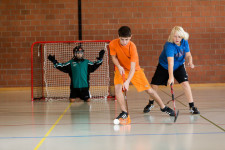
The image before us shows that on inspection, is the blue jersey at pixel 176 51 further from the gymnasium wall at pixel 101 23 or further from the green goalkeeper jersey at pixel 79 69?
the gymnasium wall at pixel 101 23

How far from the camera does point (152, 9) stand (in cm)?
1000

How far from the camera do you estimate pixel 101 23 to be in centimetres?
1001

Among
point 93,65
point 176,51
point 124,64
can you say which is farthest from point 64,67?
point 176,51

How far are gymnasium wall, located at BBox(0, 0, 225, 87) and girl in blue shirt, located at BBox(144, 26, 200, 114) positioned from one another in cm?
495

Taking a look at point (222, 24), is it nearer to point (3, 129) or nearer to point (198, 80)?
point (198, 80)

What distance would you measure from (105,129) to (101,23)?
6348 mm

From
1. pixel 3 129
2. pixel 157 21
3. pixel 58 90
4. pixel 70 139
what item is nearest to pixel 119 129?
pixel 70 139

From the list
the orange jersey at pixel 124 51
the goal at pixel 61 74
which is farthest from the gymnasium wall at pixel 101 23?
the orange jersey at pixel 124 51

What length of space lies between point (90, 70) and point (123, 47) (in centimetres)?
296

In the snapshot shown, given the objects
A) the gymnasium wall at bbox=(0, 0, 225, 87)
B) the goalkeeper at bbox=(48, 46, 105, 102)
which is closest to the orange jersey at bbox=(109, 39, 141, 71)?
the goalkeeper at bbox=(48, 46, 105, 102)

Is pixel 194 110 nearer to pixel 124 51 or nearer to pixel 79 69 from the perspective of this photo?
pixel 124 51

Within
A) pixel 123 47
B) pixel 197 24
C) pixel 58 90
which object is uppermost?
pixel 197 24

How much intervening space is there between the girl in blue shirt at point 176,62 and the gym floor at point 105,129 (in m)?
0.44

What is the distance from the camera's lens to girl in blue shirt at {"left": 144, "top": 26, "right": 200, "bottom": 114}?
4.64 meters
